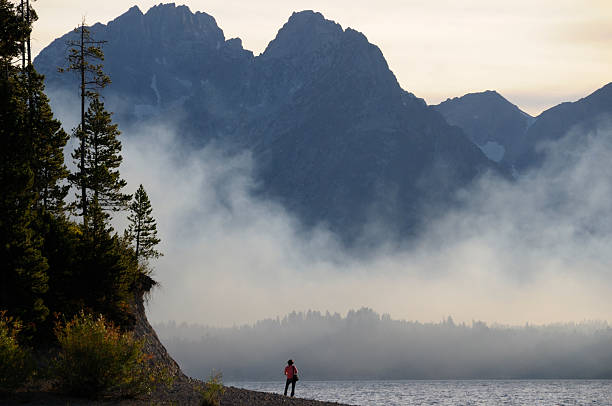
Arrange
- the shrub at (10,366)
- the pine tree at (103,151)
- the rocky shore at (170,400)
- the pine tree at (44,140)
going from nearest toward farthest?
the rocky shore at (170,400)
the shrub at (10,366)
the pine tree at (44,140)
the pine tree at (103,151)

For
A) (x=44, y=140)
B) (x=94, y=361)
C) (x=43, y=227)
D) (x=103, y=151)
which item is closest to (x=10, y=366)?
(x=94, y=361)

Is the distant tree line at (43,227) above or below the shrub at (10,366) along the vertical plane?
above

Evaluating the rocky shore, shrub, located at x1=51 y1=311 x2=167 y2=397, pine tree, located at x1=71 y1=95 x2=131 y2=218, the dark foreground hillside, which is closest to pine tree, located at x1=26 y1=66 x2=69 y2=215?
pine tree, located at x1=71 y1=95 x2=131 y2=218

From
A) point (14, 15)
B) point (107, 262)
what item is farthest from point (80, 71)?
point (107, 262)

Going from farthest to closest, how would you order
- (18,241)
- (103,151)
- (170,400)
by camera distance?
1. (103,151)
2. (18,241)
3. (170,400)

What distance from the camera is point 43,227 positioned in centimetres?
4144

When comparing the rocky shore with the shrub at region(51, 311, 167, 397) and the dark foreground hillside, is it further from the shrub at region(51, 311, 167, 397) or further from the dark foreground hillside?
the shrub at region(51, 311, 167, 397)

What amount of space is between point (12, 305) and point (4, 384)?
709 centimetres

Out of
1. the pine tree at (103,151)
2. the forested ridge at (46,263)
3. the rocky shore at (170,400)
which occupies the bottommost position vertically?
the rocky shore at (170,400)

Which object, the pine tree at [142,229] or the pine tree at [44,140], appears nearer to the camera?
the pine tree at [44,140]

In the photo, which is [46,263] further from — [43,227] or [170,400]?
[170,400]

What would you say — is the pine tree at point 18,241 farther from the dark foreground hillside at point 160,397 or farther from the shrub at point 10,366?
the dark foreground hillside at point 160,397

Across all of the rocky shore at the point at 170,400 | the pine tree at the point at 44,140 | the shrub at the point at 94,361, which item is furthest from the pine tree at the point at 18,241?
the pine tree at the point at 44,140

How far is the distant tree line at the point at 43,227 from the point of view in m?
36.8
